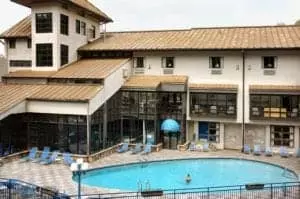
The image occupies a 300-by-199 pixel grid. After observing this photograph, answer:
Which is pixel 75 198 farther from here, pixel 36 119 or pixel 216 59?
pixel 216 59

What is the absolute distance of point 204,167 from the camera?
27750mm

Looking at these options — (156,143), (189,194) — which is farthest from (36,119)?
(189,194)

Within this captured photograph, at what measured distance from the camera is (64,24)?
3381cm

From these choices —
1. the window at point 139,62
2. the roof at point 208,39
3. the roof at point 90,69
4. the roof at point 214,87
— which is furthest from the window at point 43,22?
the roof at point 214,87

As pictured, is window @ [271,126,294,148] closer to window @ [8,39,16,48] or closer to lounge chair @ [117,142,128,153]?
lounge chair @ [117,142,128,153]

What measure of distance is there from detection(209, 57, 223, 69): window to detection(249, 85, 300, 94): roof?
10.8 ft

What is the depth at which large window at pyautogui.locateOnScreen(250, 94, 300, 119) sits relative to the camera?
3059cm

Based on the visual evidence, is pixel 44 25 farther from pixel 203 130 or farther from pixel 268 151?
pixel 268 151

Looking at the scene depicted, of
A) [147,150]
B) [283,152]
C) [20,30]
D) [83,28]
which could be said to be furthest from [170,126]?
[20,30]

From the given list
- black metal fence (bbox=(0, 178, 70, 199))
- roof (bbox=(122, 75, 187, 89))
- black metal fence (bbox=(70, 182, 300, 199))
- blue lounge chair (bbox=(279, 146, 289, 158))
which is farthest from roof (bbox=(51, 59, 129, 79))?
blue lounge chair (bbox=(279, 146, 289, 158))

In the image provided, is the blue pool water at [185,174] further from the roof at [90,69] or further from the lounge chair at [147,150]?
the roof at [90,69]

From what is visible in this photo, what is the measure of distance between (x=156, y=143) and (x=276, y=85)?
1094 centimetres

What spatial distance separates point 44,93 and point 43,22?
24.2 feet

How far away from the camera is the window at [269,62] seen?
104 ft
